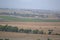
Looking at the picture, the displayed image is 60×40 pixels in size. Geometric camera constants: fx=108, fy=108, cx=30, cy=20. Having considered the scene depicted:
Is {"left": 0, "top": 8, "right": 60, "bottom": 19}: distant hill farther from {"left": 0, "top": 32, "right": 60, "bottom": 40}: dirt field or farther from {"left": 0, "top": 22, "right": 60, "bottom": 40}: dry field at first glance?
{"left": 0, "top": 32, "right": 60, "bottom": 40}: dirt field

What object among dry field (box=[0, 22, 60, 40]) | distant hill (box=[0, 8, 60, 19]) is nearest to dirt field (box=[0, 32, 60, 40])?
dry field (box=[0, 22, 60, 40])

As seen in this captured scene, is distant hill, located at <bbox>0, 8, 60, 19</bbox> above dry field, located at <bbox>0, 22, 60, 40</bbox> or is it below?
above

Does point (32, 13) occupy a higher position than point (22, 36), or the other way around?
point (32, 13)

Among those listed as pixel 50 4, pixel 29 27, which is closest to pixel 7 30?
pixel 29 27

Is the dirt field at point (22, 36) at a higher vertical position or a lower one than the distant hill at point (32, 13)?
lower

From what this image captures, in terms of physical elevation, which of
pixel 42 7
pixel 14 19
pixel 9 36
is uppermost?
pixel 42 7

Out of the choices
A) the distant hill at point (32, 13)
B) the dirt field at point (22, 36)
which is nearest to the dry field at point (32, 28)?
the dirt field at point (22, 36)

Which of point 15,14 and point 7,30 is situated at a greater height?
point 15,14

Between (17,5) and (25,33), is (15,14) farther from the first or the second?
(25,33)

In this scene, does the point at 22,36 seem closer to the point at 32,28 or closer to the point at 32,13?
the point at 32,28

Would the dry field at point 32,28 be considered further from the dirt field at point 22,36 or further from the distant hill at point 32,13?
the distant hill at point 32,13

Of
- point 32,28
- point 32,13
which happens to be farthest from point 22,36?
point 32,13
